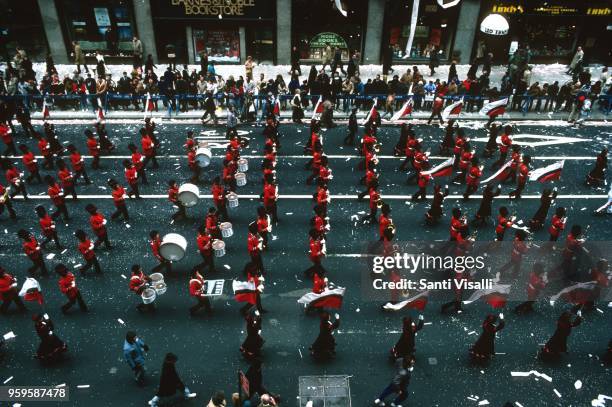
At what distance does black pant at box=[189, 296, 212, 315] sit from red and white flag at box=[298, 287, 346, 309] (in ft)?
7.25

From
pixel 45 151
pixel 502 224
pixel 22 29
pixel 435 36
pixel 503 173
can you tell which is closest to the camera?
pixel 502 224

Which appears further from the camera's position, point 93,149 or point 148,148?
point 148,148

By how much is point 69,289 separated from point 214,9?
19.2m

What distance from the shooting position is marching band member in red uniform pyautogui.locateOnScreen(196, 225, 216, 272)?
1168 cm

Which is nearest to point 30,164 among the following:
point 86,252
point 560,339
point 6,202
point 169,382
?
point 6,202

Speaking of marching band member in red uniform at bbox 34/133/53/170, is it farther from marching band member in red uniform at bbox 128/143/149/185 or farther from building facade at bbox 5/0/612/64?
building facade at bbox 5/0/612/64

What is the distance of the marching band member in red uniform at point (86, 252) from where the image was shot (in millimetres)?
11366

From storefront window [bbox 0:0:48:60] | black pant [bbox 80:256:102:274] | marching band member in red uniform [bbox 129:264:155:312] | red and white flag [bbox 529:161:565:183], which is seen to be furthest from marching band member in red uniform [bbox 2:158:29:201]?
red and white flag [bbox 529:161:565:183]

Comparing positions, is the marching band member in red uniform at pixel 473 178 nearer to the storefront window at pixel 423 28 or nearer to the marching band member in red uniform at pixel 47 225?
the marching band member in red uniform at pixel 47 225

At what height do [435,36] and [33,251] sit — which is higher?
[435,36]

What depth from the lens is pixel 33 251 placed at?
11.6 meters

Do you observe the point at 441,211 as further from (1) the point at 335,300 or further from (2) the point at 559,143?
(2) the point at 559,143

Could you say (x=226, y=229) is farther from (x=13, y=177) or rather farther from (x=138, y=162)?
(x=13, y=177)

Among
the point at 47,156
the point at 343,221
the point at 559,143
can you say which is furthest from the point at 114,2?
the point at 559,143
